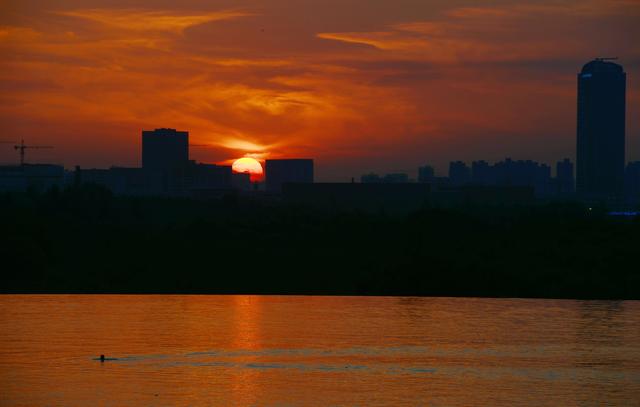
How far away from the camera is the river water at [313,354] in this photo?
39.7 m

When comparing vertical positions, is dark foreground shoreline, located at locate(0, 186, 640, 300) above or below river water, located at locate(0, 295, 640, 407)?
above

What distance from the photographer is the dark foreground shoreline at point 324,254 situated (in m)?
86.4

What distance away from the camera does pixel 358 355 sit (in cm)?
4888

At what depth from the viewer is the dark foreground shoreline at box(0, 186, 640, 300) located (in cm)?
8638

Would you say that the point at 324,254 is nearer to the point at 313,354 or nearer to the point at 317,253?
the point at 317,253

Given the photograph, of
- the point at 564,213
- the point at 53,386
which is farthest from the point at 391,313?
the point at 564,213

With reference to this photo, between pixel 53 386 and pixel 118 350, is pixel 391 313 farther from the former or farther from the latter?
pixel 53 386

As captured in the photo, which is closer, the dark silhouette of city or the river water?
the river water

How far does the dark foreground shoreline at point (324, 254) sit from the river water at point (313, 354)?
1448 centimetres

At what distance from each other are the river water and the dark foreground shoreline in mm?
14479

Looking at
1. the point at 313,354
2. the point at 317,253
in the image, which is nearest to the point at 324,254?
A: the point at 317,253

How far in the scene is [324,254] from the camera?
97.9 metres

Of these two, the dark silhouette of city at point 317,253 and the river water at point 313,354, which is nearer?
the river water at point 313,354

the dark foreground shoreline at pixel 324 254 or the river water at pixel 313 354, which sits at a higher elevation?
the dark foreground shoreline at pixel 324 254
